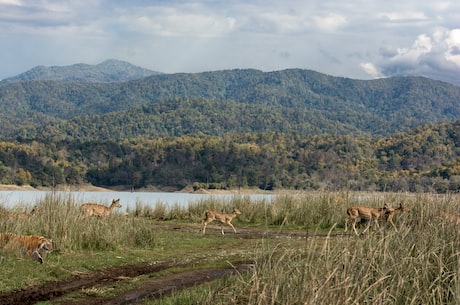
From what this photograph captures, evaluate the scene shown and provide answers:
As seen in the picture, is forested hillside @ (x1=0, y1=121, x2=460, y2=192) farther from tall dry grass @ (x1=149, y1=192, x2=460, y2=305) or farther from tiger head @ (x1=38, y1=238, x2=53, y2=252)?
tall dry grass @ (x1=149, y1=192, x2=460, y2=305)

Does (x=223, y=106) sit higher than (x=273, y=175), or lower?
higher

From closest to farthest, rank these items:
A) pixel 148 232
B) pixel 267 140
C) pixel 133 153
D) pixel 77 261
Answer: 1. pixel 77 261
2. pixel 148 232
3. pixel 133 153
4. pixel 267 140

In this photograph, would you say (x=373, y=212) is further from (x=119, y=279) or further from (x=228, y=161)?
(x=228, y=161)

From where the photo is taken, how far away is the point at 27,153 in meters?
75.2

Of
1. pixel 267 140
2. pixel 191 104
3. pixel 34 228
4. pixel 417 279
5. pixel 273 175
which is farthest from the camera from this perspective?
pixel 191 104

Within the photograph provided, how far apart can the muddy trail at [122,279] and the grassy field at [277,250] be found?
27 centimetres

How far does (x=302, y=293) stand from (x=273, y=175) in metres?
67.6

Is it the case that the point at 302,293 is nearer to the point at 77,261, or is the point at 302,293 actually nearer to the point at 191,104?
the point at 77,261

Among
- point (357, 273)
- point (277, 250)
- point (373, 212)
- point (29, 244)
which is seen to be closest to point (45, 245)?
point (29, 244)

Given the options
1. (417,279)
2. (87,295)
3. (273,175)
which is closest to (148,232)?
(87,295)

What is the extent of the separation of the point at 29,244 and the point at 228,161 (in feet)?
227

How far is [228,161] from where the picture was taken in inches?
3147

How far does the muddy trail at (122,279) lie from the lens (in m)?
8.70

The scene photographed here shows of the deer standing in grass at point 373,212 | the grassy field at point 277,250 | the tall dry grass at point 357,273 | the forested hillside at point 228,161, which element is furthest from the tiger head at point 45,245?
the forested hillside at point 228,161
